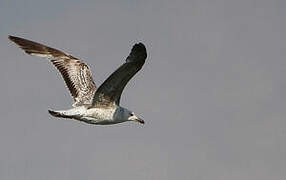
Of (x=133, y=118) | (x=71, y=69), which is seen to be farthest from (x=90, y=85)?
(x=133, y=118)

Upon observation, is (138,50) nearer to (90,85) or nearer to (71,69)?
(90,85)

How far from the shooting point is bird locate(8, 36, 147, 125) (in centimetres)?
2542

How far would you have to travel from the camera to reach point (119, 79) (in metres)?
26.2

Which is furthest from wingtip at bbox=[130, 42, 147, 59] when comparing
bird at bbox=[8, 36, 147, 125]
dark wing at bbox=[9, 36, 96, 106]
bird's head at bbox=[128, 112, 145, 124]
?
bird's head at bbox=[128, 112, 145, 124]

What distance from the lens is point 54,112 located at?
1083 inches

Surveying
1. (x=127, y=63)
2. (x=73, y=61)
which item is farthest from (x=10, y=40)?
(x=127, y=63)

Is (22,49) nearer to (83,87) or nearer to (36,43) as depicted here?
(36,43)

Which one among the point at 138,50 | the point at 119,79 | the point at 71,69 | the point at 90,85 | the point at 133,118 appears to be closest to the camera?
the point at 138,50

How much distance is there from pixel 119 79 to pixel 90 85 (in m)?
5.56

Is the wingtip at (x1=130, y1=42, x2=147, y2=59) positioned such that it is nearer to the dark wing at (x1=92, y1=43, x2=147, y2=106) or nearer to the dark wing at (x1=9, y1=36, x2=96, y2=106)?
the dark wing at (x1=92, y1=43, x2=147, y2=106)

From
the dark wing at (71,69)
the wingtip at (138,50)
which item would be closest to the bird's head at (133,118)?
the dark wing at (71,69)

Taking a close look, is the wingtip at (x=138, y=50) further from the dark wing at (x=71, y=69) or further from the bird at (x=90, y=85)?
the dark wing at (x=71, y=69)

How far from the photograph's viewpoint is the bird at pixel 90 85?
25.4 metres

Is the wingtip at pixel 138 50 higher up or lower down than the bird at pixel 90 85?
higher up
